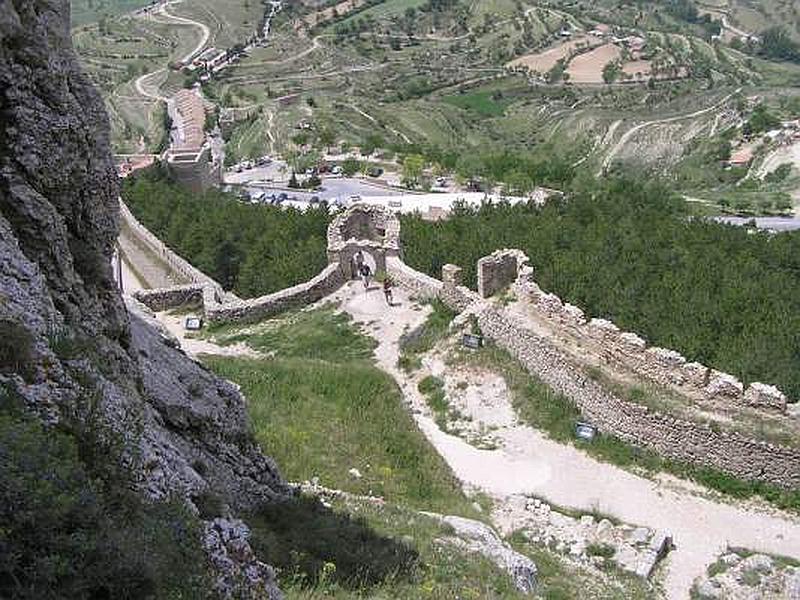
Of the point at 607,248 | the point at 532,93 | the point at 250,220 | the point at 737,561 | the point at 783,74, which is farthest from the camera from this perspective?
the point at 783,74

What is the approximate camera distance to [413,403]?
2108 centimetres

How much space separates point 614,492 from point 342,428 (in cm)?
545

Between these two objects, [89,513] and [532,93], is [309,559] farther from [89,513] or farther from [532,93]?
[532,93]

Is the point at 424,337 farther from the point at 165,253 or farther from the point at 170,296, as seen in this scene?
the point at 165,253

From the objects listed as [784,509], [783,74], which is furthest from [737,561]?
[783,74]

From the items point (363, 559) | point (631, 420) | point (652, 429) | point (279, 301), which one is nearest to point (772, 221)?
point (279, 301)

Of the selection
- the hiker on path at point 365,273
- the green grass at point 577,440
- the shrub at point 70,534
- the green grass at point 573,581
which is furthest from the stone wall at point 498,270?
the shrub at point 70,534

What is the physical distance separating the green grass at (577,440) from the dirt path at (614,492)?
0.26m

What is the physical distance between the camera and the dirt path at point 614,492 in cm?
1575

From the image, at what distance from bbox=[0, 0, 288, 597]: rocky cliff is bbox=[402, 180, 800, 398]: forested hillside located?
45.8 feet

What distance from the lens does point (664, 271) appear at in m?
26.9

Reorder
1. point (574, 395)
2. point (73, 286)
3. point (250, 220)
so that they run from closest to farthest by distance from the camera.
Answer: point (73, 286) → point (574, 395) → point (250, 220)

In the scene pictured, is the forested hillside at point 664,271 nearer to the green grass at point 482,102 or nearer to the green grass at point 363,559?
Answer: the green grass at point 363,559

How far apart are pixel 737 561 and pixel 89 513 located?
1244 cm
